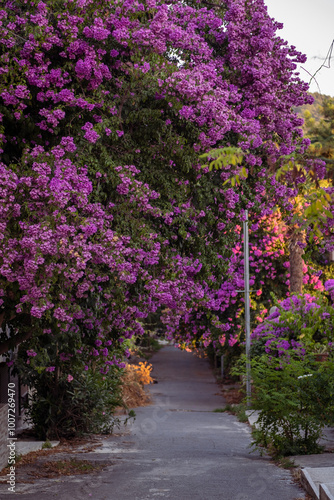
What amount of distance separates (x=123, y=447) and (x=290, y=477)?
19.9 feet

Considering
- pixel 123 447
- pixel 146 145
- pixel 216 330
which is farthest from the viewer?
pixel 216 330

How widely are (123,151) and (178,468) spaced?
16.3ft

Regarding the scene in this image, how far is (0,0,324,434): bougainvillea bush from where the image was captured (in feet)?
24.8

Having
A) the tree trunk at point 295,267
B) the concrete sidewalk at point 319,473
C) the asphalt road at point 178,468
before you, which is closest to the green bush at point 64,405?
the asphalt road at point 178,468

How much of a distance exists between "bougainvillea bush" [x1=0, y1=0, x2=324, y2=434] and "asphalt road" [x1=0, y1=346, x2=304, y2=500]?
176cm

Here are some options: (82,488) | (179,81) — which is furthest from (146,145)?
(82,488)

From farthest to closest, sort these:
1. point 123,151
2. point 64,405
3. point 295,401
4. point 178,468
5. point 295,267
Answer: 1. point 295,267
2. point 64,405
3. point 295,401
4. point 178,468
5. point 123,151

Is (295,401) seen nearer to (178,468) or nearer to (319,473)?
(178,468)

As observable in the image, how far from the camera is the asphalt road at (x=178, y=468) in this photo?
27.9ft

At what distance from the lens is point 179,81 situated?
8.92 meters

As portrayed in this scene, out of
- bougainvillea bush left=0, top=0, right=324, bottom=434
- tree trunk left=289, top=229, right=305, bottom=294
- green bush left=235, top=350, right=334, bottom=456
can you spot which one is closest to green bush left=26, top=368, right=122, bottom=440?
bougainvillea bush left=0, top=0, right=324, bottom=434

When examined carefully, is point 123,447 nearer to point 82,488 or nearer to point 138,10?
point 82,488

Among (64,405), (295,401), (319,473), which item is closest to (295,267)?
(64,405)

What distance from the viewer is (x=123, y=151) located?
9445 mm
